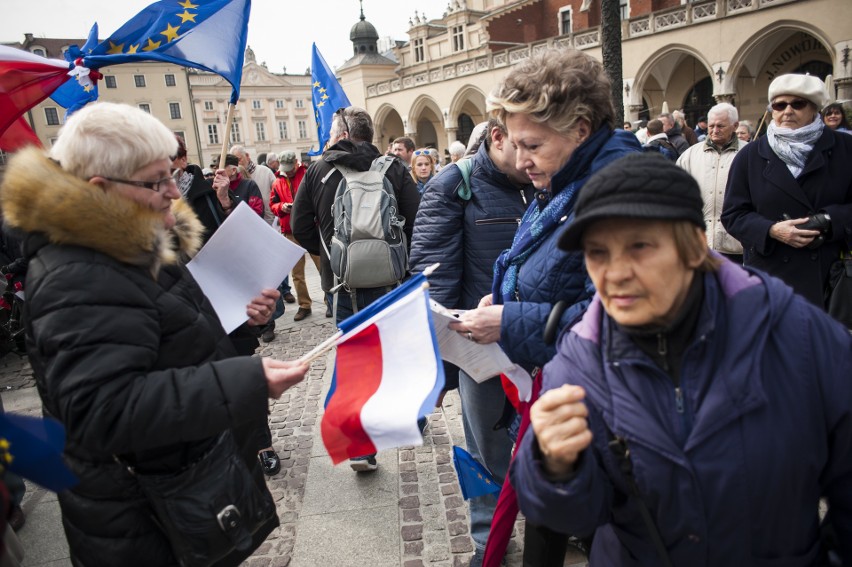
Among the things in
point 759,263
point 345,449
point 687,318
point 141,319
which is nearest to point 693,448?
point 687,318

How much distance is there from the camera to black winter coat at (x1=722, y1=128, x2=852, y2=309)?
3.54 meters

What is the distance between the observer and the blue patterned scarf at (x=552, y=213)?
1938 millimetres

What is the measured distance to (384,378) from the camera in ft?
6.30

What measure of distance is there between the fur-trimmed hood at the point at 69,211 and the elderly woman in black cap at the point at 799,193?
3667 millimetres

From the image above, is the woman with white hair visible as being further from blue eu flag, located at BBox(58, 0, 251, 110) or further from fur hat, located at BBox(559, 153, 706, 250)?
blue eu flag, located at BBox(58, 0, 251, 110)

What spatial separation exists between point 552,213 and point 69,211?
4.95 ft

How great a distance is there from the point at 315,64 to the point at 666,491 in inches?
283

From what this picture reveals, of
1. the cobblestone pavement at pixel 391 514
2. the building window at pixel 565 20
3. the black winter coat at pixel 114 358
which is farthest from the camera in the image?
the building window at pixel 565 20

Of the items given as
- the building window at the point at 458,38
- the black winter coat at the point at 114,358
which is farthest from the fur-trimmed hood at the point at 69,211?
the building window at the point at 458,38

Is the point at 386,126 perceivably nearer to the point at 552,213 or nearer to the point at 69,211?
the point at 552,213

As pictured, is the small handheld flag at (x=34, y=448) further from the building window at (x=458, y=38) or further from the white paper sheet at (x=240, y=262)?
the building window at (x=458, y=38)

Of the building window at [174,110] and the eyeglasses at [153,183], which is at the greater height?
the building window at [174,110]

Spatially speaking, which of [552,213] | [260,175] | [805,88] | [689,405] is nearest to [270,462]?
[552,213]

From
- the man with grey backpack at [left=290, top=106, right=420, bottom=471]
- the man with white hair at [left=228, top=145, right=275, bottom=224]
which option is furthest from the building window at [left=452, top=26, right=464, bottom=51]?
the man with grey backpack at [left=290, top=106, right=420, bottom=471]
